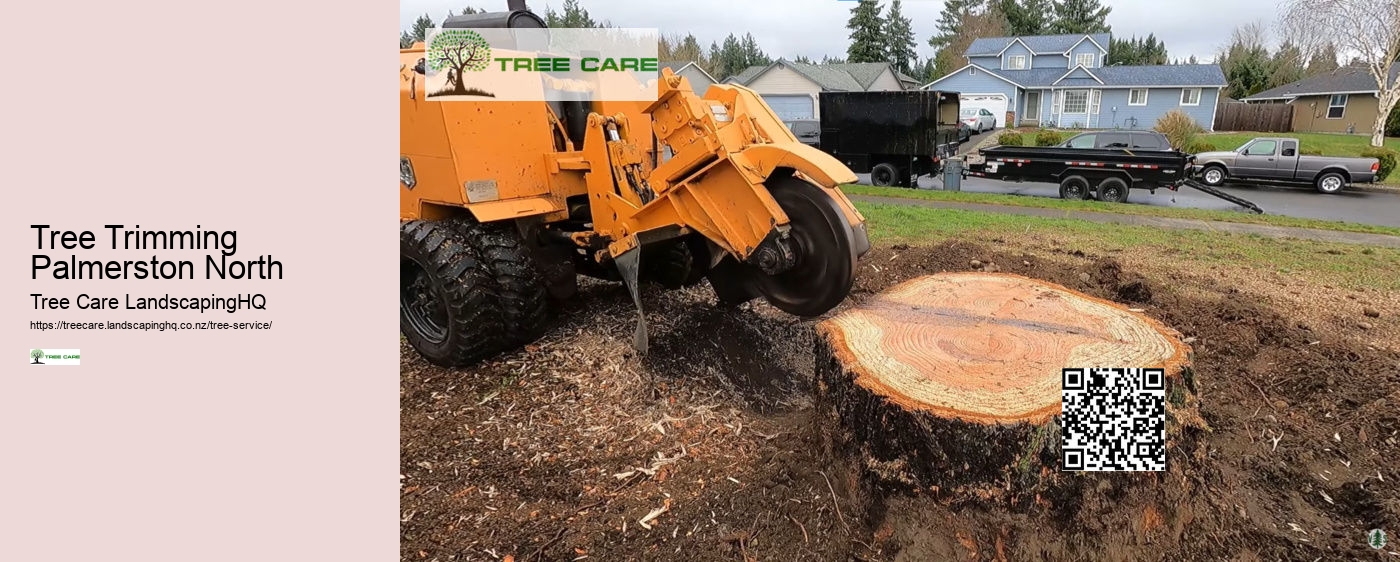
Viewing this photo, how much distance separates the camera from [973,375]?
9.21 ft

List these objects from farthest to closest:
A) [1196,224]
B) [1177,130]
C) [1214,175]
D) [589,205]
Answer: [1177,130]
[1214,175]
[1196,224]
[589,205]

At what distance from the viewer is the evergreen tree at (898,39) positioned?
6056cm

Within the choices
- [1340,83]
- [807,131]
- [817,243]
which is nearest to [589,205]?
[817,243]

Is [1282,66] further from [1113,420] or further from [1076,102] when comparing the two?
[1113,420]

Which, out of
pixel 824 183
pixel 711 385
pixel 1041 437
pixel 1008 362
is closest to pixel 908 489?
pixel 1041 437

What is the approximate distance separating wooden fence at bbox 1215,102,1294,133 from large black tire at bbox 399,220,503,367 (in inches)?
1774

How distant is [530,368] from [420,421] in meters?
0.70

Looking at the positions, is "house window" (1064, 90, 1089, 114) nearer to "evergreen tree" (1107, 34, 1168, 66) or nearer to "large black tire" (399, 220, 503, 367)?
"evergreen tree" (1107, 34, 1168, 66)

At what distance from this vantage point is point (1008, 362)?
114 inches

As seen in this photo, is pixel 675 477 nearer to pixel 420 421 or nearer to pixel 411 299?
pixel 420 421

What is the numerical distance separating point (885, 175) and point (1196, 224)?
6500 mm

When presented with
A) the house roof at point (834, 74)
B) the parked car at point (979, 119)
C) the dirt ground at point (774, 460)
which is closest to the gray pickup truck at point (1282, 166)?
the dirt ground at point (774, 460)

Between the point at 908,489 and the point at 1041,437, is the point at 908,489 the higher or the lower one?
the lower one

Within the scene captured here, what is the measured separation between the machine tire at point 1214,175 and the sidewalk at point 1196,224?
8402 millimetres
